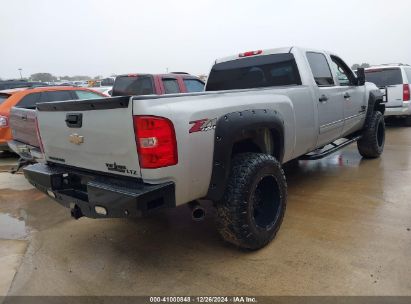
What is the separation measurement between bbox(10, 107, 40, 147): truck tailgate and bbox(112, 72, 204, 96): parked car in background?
3.01 metres

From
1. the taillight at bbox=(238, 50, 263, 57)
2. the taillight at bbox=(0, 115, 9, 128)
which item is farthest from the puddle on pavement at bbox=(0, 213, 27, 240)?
the taillight at bbox=(238, 50, 263, 57)

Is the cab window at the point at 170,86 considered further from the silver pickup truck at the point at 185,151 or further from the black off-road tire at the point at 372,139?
the silver pickup truck at the point at 185,151

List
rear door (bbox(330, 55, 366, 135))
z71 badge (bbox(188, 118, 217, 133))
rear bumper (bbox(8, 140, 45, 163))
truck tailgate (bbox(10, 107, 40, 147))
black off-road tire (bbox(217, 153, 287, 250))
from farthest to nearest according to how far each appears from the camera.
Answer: rear door (bbox(330, 55, 366, 135)), truck tailgate (bbox(10, 107, 40, 147)), rear bumper (bbox(8, 140, 45, 163)), black off-road tire (bbox(217, 153, 287, 250)), z71 badge (bbox(188, 118, 217, 133))

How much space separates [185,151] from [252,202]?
85cm

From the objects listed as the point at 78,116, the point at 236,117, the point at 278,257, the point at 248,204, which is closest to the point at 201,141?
the point at 236,117

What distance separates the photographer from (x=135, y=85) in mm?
8406

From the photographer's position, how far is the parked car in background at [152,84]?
27.0 ft

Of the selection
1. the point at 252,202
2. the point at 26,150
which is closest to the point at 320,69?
the point at 252,202

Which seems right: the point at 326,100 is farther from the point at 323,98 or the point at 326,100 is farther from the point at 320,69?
the point at 320,69

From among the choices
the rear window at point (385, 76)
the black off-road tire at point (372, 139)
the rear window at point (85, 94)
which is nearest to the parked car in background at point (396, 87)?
the rear window at point (385, 76)

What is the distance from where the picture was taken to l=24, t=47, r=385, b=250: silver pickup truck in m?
2.68

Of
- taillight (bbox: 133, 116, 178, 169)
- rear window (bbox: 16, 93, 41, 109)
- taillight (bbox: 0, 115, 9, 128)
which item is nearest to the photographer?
taillight (bbox: 133, 116, 178, 169)

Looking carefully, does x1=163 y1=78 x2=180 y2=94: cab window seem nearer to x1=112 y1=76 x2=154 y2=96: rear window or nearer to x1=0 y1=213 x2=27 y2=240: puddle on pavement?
x1=112 y1=76 x2=154 y2=96: rear window

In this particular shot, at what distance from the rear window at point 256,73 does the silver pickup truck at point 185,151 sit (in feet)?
0.23
